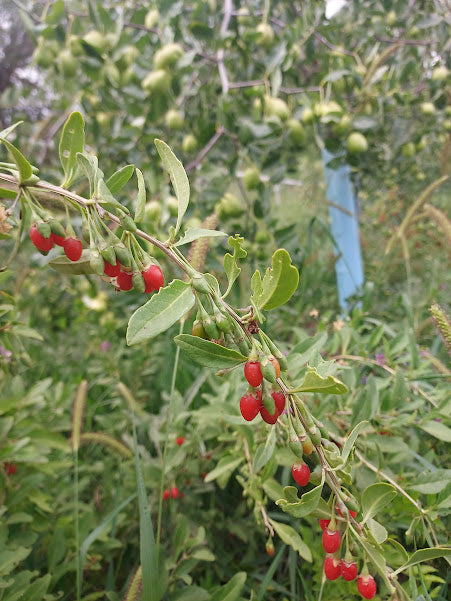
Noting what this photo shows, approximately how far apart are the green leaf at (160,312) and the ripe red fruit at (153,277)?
43mm

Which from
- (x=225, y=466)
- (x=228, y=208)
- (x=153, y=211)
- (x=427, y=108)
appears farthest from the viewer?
(x=427, y=108)

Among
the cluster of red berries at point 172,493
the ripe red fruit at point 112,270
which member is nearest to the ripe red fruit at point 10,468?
the cluster of red berries at point 172,493

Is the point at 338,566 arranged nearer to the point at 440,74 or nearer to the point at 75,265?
the point at 75,265

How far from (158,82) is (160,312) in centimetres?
111

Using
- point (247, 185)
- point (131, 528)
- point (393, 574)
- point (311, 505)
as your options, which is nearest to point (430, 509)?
point (393, 574)

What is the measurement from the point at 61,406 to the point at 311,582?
674 millimetres

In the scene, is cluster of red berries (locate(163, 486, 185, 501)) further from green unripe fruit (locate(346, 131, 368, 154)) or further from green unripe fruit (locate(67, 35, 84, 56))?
green unripe fruit (locate(67, 35, 84, 56))

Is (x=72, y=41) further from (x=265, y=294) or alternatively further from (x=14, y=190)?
(x=265, y=294)

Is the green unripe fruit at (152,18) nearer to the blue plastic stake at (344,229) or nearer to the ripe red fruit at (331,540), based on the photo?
the blue plastic stake at (344,229)

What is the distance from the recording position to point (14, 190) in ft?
1.65

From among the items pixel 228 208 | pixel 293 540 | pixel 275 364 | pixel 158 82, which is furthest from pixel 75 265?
pixel 158 82

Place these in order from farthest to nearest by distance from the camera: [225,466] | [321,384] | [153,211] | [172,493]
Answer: [153,211] < [172,493] < [225,466] < [321,384]

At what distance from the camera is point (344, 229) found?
1.56 meters

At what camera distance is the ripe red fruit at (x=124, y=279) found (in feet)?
1.49
